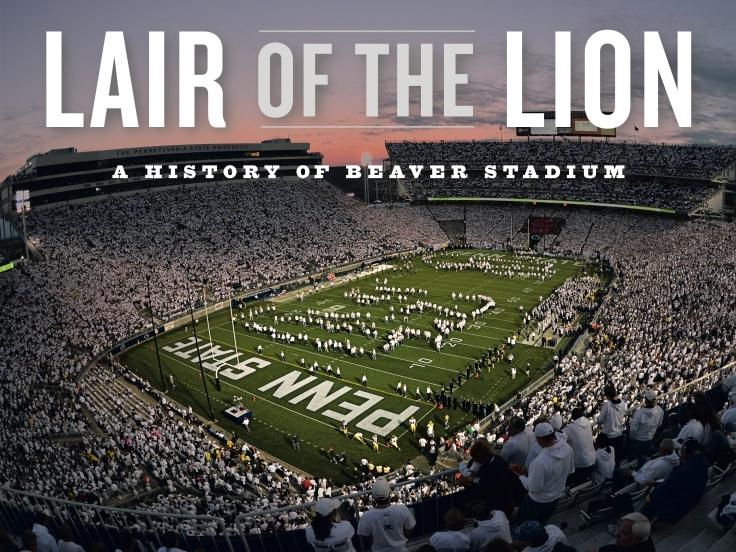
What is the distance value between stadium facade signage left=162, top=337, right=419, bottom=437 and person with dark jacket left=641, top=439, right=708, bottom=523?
42.7ft

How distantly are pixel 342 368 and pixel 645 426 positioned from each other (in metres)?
Answer: 17.0

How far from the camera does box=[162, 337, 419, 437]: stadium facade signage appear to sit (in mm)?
18531

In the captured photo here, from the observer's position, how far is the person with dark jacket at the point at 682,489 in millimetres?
4762

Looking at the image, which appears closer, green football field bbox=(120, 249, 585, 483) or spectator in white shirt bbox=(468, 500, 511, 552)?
spectator in white shirt bbox=(468, 500, 511, 552)

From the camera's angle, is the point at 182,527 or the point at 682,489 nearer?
the point at 682,489

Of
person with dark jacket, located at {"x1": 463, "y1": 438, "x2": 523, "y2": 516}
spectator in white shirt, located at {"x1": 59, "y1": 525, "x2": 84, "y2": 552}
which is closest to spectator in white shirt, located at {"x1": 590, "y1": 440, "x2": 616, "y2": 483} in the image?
person with dark jacket, located at {"x1": 463, "y1": 438, "x2": 523, "y2": 516}

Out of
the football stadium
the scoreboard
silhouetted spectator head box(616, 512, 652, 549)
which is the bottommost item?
the football stadium

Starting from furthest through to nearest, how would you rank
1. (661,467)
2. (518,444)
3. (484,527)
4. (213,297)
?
1. (213,297)
2. (518,444)
3. (661,467)
4. (484,527)

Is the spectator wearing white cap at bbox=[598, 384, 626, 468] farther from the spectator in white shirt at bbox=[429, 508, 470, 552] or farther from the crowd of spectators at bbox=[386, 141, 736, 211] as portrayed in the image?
the crowd of spectators at bbox=[386, 141, 736, 211]

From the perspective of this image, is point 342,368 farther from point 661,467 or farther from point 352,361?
point 661,467

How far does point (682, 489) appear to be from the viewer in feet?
15.8

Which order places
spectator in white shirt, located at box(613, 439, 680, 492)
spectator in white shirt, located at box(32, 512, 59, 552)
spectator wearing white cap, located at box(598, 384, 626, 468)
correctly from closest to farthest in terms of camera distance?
spectator in white shirt, located at box(613, 439, 680, 492) → spectator in white shirt, located at box(32, 512, 59, 552) → spectator wearing white cap, located at box(598, 384, 626, 468)

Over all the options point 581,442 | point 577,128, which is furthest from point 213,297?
point 577,128

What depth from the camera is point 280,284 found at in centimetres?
3747
